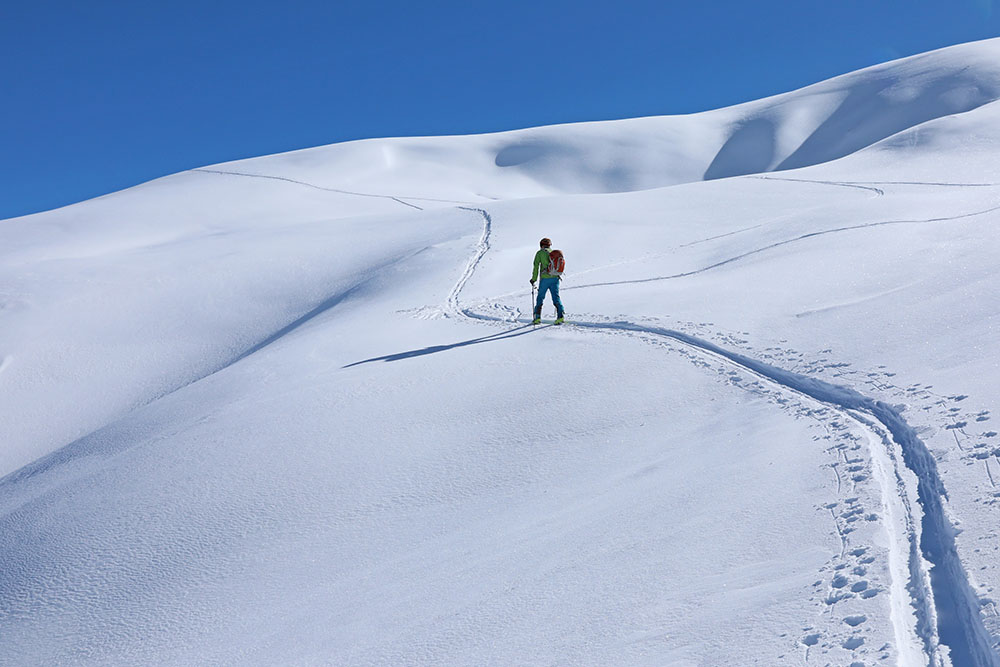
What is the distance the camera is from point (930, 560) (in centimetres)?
462

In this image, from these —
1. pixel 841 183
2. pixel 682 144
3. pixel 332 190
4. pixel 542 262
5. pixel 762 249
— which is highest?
pixel 682 144

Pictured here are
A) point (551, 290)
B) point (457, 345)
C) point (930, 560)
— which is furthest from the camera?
point (551, 290)

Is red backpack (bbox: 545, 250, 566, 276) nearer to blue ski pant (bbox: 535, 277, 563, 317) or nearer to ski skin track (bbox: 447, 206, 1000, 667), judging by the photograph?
blue ski pant (bbox: 535, 277, 563, 317)

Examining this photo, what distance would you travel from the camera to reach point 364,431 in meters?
9.44

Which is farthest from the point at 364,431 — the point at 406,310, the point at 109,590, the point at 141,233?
the point at 141,233

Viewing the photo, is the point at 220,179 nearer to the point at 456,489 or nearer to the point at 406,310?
the point at 406,310

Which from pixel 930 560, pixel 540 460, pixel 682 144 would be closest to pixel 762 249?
pixel 540 460

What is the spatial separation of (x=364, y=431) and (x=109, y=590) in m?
3.23

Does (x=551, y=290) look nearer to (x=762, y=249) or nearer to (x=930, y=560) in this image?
(x=762, y=249)

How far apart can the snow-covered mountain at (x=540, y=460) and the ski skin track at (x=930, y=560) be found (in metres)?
0.02

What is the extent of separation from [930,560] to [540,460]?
3.97 m

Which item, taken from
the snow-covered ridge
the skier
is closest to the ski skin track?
the skier

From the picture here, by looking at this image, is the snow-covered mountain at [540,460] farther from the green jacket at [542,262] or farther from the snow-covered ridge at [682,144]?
the snow-covered ridge at [682,144]

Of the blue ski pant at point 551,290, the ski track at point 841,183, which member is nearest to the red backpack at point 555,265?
the blue ski pant at point 551,290
